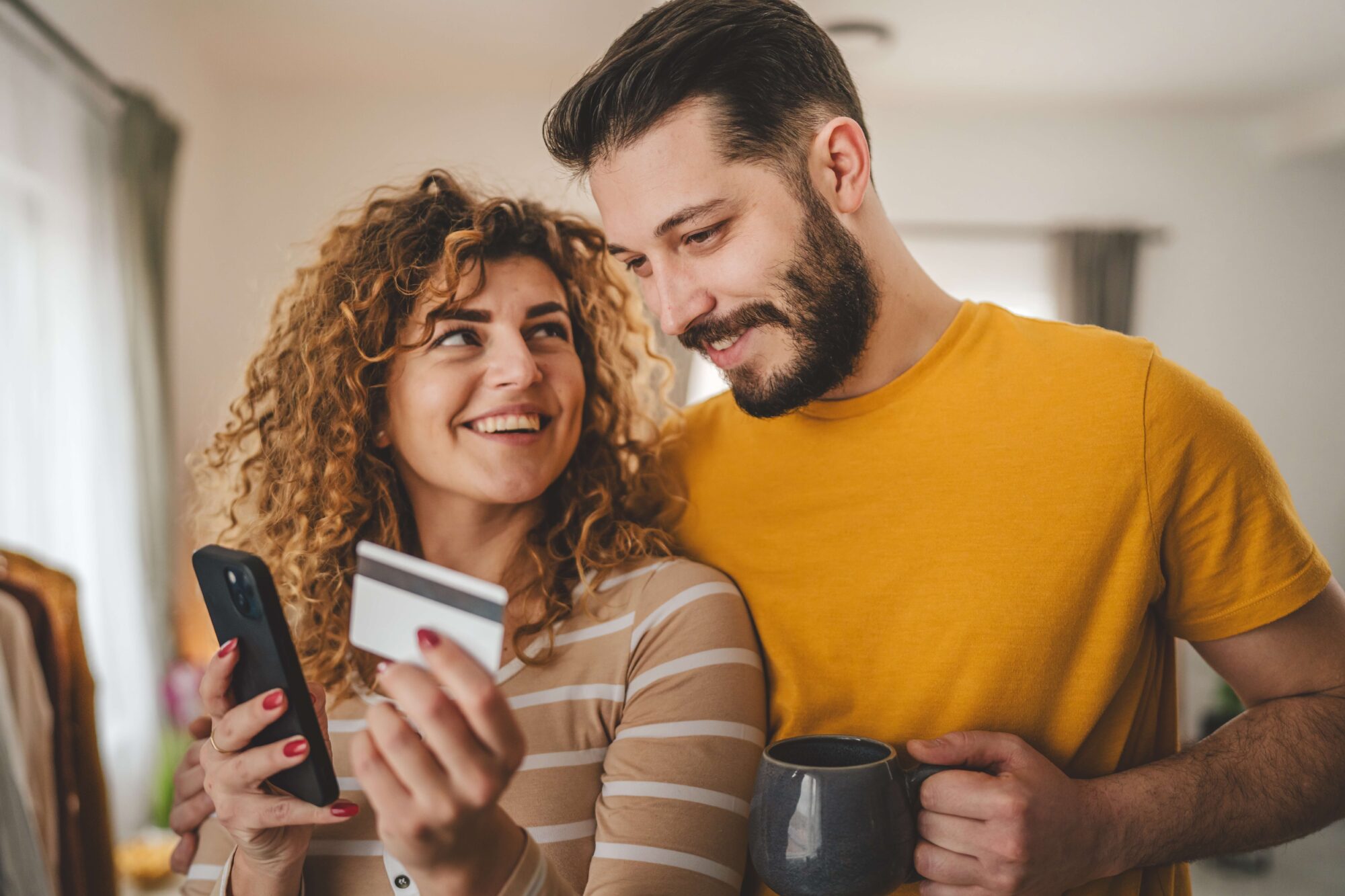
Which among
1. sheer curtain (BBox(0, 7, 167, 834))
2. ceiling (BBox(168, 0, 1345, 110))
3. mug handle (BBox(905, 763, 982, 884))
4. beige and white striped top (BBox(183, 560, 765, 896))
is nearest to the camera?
mug handle (BBox(905, 763, 982, 884))

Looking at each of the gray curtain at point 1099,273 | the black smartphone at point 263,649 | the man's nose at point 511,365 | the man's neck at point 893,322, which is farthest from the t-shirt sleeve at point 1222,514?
the gray curtain at point 1099,273

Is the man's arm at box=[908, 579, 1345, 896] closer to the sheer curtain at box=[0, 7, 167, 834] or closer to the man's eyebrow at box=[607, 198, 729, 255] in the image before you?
the man's eyebrow at box=[607, 198, 729, 255]

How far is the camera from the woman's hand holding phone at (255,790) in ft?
2.61

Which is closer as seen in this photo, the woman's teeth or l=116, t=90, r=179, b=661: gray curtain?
the woman's teeth

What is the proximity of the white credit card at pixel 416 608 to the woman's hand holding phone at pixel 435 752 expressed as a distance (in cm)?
1

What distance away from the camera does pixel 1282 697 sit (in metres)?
1.06

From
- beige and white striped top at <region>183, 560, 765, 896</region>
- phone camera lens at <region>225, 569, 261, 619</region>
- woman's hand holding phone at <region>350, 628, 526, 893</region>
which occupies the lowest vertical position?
beige and white striped top at <region>183, 560, 765, 896</region>

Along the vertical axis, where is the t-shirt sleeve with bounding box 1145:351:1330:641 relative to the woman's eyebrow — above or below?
below

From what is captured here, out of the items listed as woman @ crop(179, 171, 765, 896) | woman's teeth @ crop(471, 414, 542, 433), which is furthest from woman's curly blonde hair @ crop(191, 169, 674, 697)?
woman's teeth @ crop(471, 414, 542, 433)

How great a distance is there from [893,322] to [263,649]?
0.79m

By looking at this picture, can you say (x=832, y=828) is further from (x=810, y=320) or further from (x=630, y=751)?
(x=810, y=320)

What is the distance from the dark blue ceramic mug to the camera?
28.8 inches

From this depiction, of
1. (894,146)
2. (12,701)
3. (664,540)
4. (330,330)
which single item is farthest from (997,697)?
(894,146)

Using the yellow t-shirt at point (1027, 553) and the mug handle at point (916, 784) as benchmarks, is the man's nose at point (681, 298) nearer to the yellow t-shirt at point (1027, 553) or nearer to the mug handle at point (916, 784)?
the yellow t-shirt at point (1027, 553)
